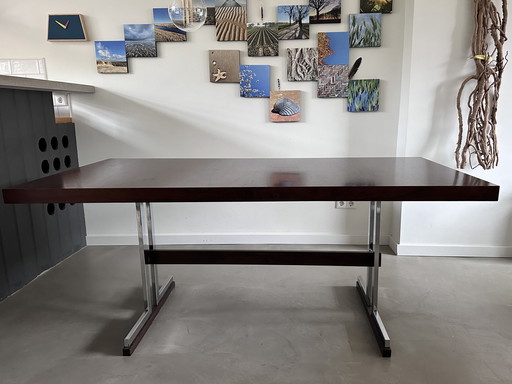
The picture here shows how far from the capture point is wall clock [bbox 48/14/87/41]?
10.2 feet

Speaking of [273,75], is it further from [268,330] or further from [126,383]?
[126,383]

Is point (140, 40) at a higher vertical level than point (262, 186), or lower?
higher

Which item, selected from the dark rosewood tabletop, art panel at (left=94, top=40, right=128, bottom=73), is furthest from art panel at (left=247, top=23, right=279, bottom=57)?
the dark rosewood tabletop

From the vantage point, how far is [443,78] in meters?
2.87

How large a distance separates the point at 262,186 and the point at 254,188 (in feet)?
0.11

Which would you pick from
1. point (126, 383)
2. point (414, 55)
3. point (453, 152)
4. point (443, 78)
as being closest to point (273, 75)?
point (414, 55)

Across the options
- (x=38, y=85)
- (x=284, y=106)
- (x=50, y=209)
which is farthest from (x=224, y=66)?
(x=50, y=209)

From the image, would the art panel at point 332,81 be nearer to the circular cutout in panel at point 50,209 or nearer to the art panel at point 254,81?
the art panel at point 254,81

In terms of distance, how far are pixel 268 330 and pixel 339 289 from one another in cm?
69

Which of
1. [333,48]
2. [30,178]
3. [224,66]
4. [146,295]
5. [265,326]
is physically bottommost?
[265,326]

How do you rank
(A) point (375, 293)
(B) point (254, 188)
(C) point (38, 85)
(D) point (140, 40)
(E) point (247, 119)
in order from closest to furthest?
(B) point (254, 188) < (A) point (375, 293) < (C) point (38, 85) < (D) point (140, 40) < (E) point (247, 119)

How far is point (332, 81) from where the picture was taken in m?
3.13

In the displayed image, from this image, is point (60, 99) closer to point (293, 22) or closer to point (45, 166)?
point (45, 166)

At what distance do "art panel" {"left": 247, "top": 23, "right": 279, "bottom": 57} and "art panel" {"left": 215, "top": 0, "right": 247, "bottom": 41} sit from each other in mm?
55
